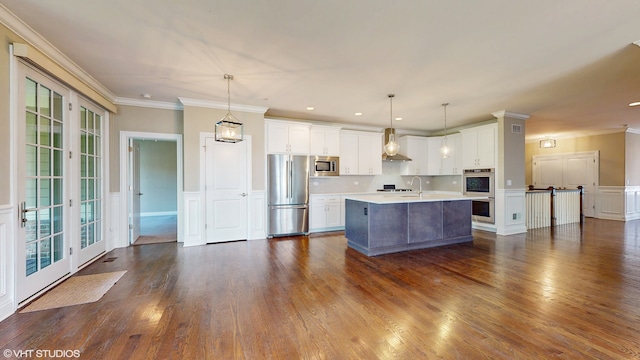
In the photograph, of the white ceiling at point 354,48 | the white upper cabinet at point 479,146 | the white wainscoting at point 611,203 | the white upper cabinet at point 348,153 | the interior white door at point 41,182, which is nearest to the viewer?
the white ceiling at point 354,48

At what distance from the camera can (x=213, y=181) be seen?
4.89 m

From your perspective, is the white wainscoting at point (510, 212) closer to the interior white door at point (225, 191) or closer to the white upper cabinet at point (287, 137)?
the white upper cabinet at point (287, 137)

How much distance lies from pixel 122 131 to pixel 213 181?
1.77m

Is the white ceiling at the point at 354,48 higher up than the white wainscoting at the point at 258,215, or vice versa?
the white ceiling at the point at 354,48

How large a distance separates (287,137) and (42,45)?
3637 mm

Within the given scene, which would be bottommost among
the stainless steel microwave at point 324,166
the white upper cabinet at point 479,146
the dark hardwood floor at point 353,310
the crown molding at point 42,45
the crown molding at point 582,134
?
the dark hardwood floor at point 353,310

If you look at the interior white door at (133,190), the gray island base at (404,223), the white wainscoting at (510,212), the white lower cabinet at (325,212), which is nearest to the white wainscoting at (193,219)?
the interior white door at (133,190)

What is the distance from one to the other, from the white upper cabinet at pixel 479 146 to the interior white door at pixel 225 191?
17.3 ft

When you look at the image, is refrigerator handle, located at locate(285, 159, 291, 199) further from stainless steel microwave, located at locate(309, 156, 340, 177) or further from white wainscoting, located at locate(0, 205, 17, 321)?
white wainscoting, located at locate(0, 205, 17, 321)

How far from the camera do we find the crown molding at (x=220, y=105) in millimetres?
4656

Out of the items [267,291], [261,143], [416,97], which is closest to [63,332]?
[267,291]

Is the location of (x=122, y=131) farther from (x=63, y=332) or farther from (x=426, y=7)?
(x=426, y=7)

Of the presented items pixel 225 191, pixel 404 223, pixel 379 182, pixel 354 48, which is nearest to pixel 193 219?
pixel 225 191

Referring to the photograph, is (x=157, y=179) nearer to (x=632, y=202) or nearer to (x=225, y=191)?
(x=225, y=191)
